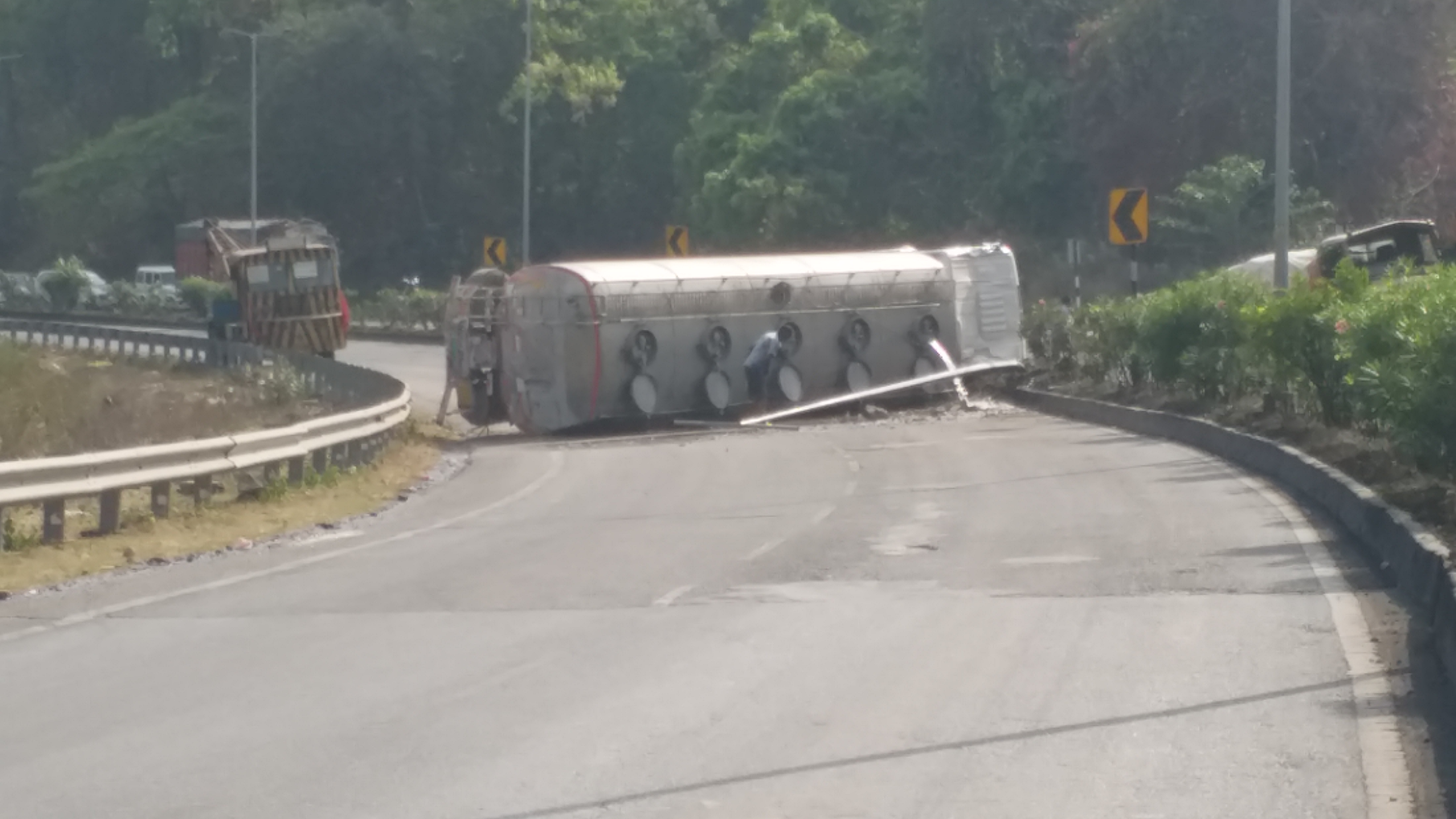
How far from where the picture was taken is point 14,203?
86312 mm

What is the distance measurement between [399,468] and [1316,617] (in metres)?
13.5

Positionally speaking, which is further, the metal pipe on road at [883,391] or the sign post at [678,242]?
the sign post at [678,242]

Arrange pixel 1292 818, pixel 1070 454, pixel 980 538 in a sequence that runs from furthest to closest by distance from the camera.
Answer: pixel 1070 454 → pixel 980 538 → pixel 1292 818

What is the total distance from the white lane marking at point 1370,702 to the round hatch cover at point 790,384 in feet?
57.3

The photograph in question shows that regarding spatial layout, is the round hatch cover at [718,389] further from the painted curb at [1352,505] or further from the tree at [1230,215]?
the tree at [1230,215]

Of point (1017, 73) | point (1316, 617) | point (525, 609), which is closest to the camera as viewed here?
point (1316, 617)

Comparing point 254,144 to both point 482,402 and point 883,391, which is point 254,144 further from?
point 883,391

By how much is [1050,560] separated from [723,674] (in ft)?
14.4

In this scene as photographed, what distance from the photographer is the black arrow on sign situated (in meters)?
29.3

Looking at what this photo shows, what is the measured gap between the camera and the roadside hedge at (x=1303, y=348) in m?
12.6

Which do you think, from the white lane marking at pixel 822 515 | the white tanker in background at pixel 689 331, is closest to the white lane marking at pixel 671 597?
the white lane marking at pixel 822 515

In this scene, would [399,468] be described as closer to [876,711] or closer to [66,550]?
[66,550]

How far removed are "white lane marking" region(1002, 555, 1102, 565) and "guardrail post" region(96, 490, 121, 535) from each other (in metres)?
7.19

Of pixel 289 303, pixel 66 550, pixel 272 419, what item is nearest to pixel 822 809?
pixel 66 550
